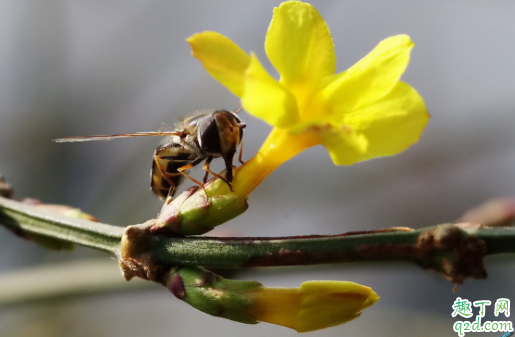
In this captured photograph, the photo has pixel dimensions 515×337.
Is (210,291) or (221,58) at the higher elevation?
(221,58)

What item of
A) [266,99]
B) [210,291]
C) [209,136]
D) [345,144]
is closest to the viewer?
[266,99]

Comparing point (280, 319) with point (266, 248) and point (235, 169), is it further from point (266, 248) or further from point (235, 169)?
point (235, 169)

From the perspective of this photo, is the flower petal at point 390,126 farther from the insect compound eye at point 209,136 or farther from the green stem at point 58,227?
the green stem at point 58,227

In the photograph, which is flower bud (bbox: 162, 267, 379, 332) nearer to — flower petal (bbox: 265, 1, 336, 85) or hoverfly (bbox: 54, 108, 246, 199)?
hoverfly (bbox: 54, 108, 246, 199)

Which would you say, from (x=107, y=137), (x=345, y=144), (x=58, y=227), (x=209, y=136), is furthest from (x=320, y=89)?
(x=58, y=227)

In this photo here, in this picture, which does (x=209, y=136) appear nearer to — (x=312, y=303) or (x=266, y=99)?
(x=266, y=99)

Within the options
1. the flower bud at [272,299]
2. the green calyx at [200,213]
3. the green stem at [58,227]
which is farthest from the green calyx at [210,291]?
the green stem at [58,227]

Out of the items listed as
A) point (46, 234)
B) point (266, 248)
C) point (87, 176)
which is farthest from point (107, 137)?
point (87, 176)
